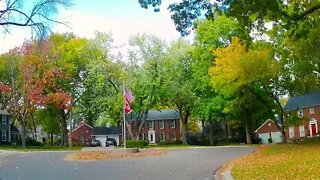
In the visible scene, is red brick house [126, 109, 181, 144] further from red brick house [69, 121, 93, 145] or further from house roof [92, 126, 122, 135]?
red brick house [69, 121, 93, 145]

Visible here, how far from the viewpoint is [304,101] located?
208 ft

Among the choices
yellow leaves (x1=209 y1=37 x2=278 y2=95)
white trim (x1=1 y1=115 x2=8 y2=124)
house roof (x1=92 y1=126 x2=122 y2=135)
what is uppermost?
yellow leaves (x1=209 y1=37 x2=278 y2=95)

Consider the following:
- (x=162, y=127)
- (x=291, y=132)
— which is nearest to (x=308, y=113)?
(x=291, y=132)

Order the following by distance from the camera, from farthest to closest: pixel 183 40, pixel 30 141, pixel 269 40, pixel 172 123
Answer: pixel 172 123, pixel 30 141, pixel 183 40, pixel 269 40

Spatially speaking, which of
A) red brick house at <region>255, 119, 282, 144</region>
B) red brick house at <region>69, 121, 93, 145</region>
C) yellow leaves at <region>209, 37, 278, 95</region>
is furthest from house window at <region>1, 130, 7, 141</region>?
yellow leaves at <region>209, 37, 278, 95</region>

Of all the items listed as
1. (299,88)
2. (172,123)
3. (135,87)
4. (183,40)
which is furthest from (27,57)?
(172,123)

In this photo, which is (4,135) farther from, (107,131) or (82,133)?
(107,131)

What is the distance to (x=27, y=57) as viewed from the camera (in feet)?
165

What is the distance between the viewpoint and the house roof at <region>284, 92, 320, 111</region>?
61369 mm

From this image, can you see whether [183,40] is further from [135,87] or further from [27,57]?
[27,57]

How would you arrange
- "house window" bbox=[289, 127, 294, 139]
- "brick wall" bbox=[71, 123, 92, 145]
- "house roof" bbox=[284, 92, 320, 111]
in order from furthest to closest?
1. "brick wall" bbox=[71, 123, 92, 145]
2. "house window" bbox=[289, 127, 294, 139]
3. "house roof" bbox=[284, 92, 320, 111]

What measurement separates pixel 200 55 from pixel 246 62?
588 inches

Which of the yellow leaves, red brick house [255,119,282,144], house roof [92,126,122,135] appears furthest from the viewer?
house roof [92,126,122,135]

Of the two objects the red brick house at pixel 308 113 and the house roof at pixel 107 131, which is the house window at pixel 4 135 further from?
the red brick house at pixel 308 113
